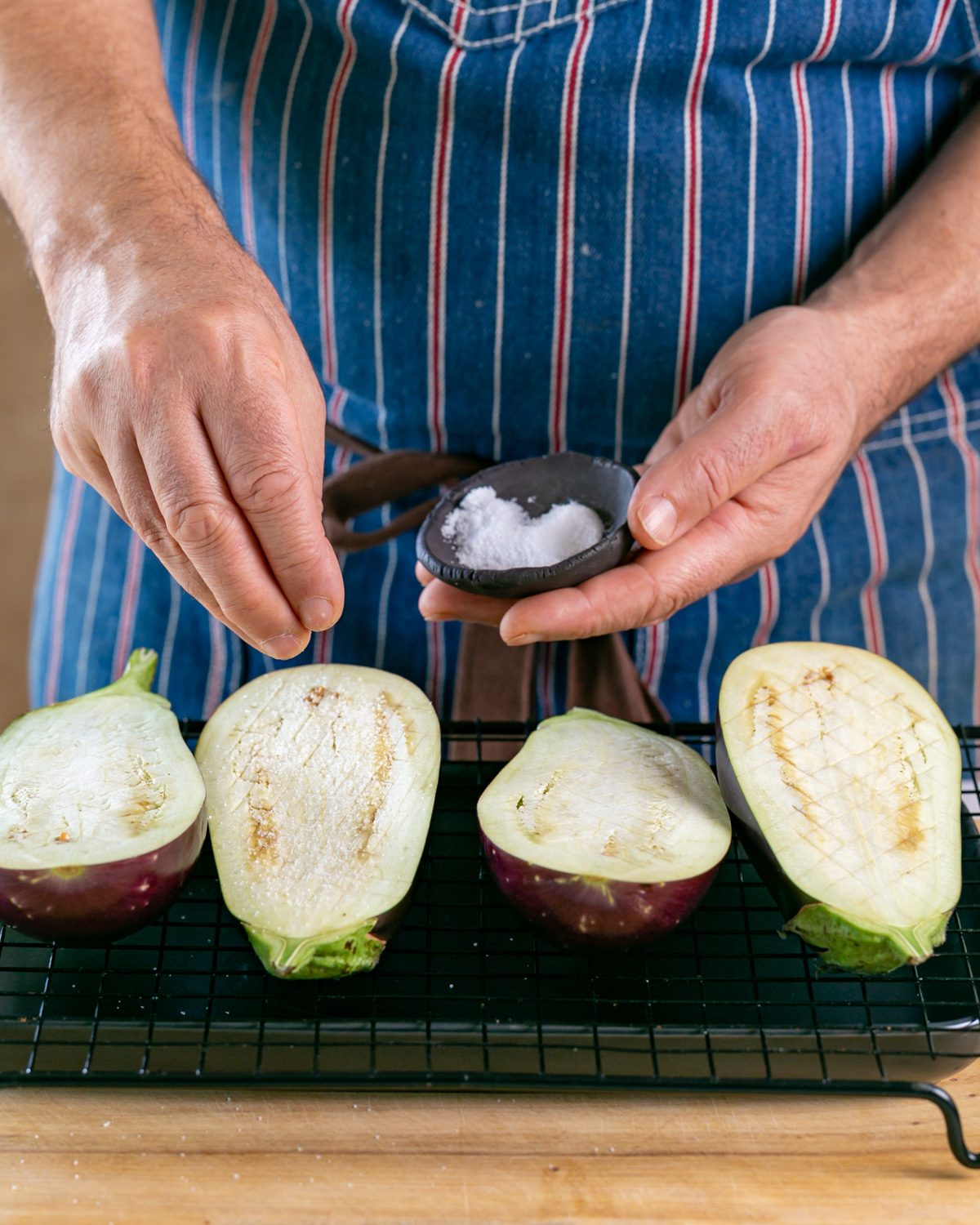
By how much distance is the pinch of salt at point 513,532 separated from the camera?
0.83m

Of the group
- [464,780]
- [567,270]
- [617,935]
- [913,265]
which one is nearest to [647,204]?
[567,270]

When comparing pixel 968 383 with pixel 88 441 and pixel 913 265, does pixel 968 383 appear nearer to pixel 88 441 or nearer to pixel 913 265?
pixel 913 265

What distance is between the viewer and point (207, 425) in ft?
2.16

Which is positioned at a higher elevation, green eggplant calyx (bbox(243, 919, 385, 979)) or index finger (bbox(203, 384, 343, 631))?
index finger (bbox(203, 384, 343, 631))

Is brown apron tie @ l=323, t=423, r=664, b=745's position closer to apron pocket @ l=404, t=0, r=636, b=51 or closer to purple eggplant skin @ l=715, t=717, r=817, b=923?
purple eggplant skin @ l=715, t=717, r=817, b=923

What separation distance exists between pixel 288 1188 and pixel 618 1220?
18cm

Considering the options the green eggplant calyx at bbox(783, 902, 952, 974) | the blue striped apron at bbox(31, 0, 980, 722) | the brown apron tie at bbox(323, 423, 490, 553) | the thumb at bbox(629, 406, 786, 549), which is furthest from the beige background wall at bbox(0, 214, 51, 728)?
the green eggplant calyx at bbox(783, 902, 952, 974)

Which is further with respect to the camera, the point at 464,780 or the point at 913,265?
the point at 913,265

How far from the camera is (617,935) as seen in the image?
0.65 m

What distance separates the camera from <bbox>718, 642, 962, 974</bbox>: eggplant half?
2.12 ft

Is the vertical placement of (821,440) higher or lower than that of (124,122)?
lower

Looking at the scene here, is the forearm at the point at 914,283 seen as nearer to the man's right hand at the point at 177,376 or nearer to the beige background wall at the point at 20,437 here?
the man's right hand at the point at 177,376

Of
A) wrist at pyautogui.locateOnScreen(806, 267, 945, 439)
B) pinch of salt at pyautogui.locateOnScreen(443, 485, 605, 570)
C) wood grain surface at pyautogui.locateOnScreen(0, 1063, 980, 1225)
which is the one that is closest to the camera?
wood grain surface at pyautogui.locateOnScreen(0, 1063, 980, 1225)

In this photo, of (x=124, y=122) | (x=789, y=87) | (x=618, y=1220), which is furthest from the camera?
(x=789, y=87)
